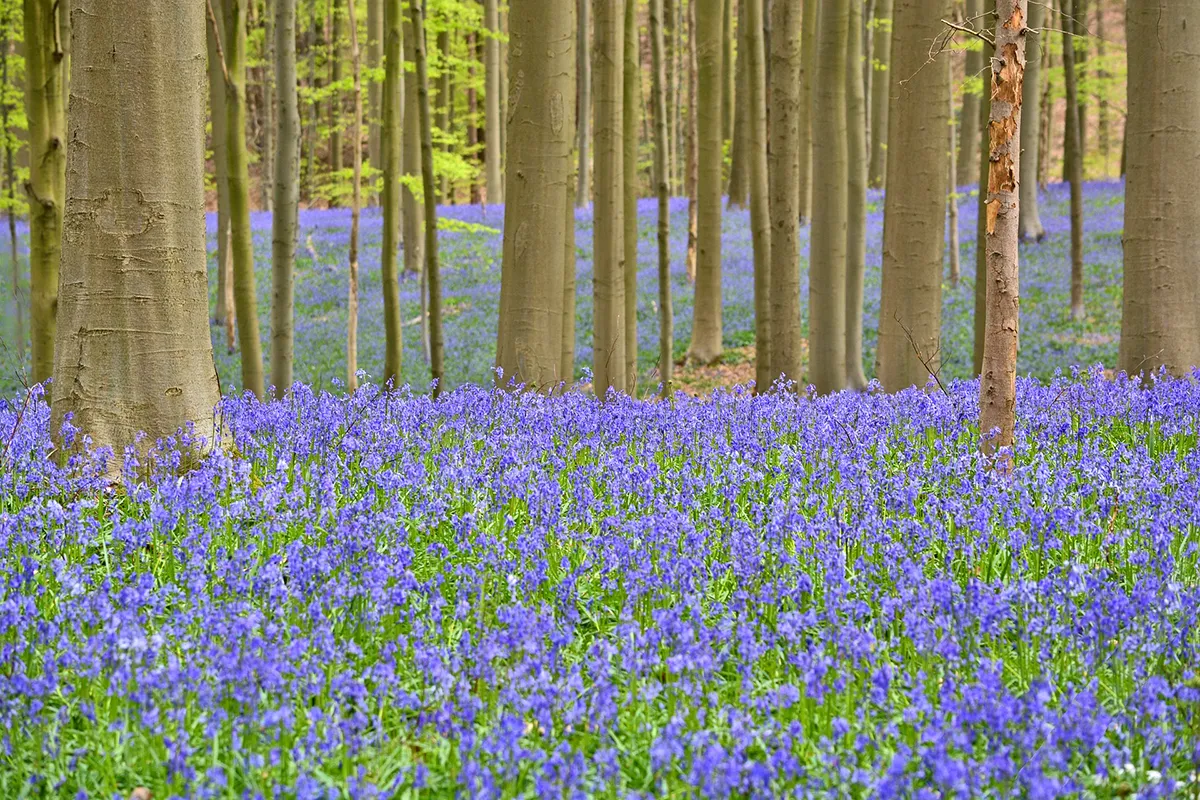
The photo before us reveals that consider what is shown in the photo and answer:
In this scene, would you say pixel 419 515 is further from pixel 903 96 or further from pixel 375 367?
pixel 375 367

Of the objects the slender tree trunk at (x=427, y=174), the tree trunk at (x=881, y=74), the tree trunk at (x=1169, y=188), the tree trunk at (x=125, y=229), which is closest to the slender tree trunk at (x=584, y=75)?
the tree trunk at (x=881, y=74)

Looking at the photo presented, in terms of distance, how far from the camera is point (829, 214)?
37.2ft

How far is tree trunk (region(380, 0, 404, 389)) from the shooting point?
1060 centimetres

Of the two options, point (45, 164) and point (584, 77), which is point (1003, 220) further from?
point (584, 77)

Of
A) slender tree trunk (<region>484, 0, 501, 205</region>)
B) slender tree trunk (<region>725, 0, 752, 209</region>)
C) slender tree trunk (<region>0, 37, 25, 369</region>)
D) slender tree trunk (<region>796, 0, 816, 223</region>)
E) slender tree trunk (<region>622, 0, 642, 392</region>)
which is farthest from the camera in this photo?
slender tree trunk (<region>484, 0, 501, 205</region>)

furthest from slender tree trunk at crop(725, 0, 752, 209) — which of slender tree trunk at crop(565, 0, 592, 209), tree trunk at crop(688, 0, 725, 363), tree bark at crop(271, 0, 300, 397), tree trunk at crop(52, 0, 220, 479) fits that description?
tree trunk at crop(52, 0, 220, 479)

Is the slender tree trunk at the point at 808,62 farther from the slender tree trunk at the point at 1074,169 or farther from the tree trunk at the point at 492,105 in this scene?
the tree trunk at the point at 492,105

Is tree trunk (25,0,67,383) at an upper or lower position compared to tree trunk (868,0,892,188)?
lower

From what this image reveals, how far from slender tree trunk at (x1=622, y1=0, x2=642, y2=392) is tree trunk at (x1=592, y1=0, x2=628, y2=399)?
0.30m

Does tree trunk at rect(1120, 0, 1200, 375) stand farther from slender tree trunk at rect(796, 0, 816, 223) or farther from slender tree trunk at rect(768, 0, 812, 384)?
slender tree trunk at rect(796, 0, 816, 223)

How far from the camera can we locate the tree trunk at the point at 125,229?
4793 millimetres

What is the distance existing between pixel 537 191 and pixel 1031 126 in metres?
13.9

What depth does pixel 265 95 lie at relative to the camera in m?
20.8

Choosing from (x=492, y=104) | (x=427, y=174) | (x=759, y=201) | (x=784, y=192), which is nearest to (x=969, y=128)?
(x=492, y=104)
